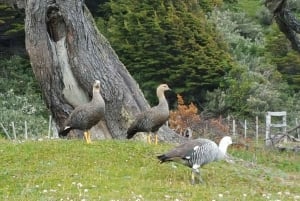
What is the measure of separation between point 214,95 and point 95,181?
90.0ft

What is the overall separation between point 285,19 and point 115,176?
6.44 meters

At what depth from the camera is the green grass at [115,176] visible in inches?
507

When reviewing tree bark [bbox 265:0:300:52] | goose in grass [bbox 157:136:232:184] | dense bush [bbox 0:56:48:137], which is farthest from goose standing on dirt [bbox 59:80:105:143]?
dense bush [bbox 0:56:48:137]

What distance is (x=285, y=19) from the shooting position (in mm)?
18734

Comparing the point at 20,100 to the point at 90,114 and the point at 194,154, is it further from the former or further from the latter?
the point at 194,154

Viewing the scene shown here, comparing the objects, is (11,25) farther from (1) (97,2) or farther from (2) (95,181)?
(2) (95,181)

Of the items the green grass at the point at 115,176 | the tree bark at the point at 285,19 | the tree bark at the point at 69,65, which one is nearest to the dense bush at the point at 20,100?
the tree bark at the point at 69,65

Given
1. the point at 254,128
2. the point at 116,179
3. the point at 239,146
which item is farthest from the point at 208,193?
the point at 254,128

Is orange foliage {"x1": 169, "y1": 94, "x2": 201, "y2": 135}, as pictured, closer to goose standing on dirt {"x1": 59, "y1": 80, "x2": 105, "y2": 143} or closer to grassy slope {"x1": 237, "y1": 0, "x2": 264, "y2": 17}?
goose standing on dirt {"x1": 59, "y1": 80, "x2": 105, "y2": 143}

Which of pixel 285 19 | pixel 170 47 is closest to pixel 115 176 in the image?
pixel 285 19

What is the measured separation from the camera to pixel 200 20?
43.9m

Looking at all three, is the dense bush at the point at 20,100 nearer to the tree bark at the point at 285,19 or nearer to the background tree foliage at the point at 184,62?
the background tree foliage at the point at 184,62

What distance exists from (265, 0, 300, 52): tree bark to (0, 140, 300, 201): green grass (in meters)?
3.20

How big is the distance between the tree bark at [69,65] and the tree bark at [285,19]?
13.7 ft
